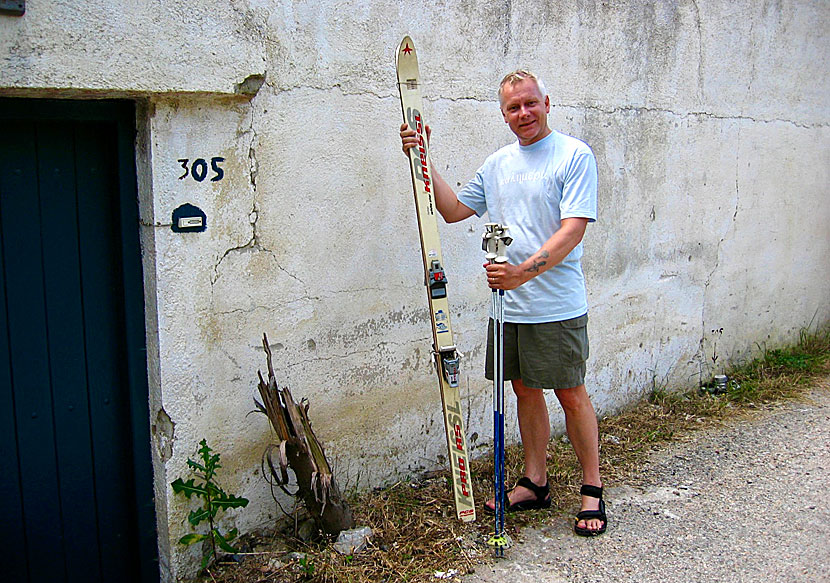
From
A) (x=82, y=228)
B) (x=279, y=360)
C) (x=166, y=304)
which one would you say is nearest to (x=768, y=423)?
(x=279, y=360)

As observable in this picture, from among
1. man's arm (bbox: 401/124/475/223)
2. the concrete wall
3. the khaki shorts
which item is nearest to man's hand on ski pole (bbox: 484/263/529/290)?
the khaki shorts

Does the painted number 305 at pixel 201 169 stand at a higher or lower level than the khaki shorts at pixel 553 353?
higher

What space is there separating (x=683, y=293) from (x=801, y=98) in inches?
71.1

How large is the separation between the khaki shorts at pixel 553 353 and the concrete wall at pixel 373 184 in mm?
600

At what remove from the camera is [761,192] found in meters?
5.28

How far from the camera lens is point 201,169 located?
2842 mm

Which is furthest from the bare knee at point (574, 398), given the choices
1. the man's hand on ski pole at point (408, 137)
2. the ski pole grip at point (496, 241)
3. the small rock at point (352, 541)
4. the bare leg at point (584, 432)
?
Result: the man's hand on ski pole at point (408, 137)

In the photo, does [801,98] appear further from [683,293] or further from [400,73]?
[400,73]

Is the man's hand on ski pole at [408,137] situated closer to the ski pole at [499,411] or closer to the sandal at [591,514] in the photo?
the ski pole at [499,411]

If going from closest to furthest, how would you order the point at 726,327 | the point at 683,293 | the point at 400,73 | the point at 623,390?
the point at 400,73 < the point at 623,390 < the point at 683,293 < the point at 726,327

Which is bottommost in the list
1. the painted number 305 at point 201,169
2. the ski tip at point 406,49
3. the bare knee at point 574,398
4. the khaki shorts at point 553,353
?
the bare knee at point 574,398

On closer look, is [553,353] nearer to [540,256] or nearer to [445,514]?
[540,256]

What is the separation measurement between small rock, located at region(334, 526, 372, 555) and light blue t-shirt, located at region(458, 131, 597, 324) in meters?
1.04

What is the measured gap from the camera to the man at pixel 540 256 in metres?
2.98
